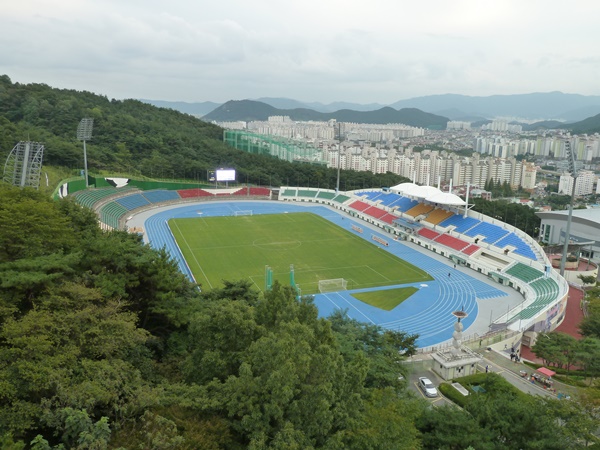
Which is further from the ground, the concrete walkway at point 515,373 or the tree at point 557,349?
the tree at point 557,349

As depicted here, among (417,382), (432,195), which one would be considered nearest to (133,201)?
(432,195)

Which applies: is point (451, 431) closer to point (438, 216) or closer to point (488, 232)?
point (488, 232)

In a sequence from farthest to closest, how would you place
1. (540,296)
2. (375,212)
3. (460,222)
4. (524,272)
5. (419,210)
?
(375,212) < (419,210) < (460,222) < (524,272) < (540,296)

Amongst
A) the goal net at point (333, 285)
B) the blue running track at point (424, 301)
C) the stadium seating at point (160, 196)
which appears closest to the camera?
the blue running track at point (424, 301)

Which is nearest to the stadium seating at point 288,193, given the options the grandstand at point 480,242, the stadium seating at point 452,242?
the grandstand at point 480,242

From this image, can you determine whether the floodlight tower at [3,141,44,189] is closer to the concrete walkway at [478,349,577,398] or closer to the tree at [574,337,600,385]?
the concrete walkway at [478,349,577,398]

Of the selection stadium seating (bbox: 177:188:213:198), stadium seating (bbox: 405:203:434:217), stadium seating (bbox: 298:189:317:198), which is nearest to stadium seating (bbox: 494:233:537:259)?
stadium seating (bbox: 405:203:434:217)

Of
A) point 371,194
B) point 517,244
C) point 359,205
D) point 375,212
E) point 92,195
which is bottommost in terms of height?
point 375,212

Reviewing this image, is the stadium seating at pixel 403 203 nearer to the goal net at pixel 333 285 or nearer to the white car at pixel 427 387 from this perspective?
the goal net at pixel 333 285

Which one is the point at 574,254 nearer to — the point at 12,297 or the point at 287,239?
the point at 287,239
